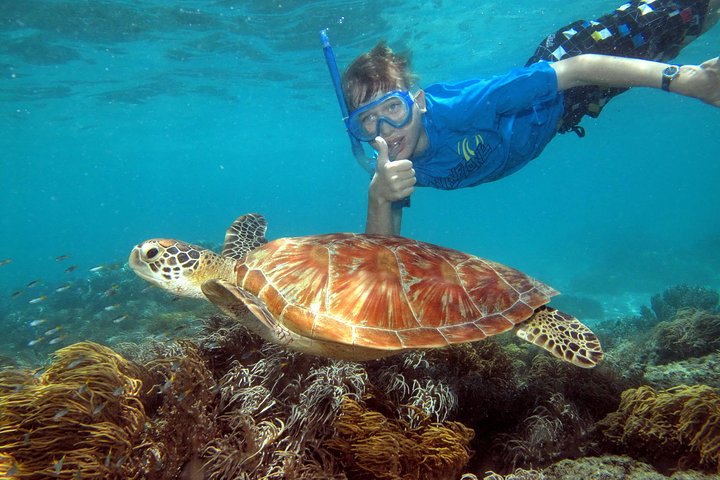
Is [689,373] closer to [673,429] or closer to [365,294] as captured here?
[673,429]

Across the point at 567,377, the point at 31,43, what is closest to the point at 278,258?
the point at 567,377

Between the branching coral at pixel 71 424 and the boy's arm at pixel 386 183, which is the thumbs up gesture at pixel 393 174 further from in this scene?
the branching coral at pixel 71 424

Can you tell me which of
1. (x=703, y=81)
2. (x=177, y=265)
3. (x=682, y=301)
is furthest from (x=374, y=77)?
(x=682, y=301)

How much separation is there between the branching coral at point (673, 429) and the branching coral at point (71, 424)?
3.27 meters

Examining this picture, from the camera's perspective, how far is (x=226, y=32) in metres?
17.5

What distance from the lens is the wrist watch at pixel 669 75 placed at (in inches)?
140

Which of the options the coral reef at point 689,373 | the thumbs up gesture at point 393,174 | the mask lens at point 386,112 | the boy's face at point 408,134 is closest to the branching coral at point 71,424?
the thumbs up gesture at point 393,174

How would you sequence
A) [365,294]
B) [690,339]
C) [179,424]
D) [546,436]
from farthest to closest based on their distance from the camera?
[690,339] → [365,294] → [546,436] → [179,424]

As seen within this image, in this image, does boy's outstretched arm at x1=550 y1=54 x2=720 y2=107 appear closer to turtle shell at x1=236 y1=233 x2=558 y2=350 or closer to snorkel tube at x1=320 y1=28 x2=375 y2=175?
turtle shell at x1=236 y1=233 x2=558 y2=350

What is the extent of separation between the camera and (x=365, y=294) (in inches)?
119

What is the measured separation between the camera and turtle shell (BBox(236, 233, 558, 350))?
2838 mm

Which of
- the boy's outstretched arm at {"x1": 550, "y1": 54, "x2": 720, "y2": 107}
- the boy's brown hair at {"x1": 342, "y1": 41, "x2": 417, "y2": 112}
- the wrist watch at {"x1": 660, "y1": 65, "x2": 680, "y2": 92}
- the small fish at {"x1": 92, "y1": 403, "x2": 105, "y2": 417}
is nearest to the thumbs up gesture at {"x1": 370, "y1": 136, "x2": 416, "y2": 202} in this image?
the boy's brown hair at {"x1": 342, "y1": 41, "x2": 417, "y2": 112}

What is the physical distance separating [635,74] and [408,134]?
2471 mm

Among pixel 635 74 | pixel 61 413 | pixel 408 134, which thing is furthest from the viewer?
pixel 408 134
